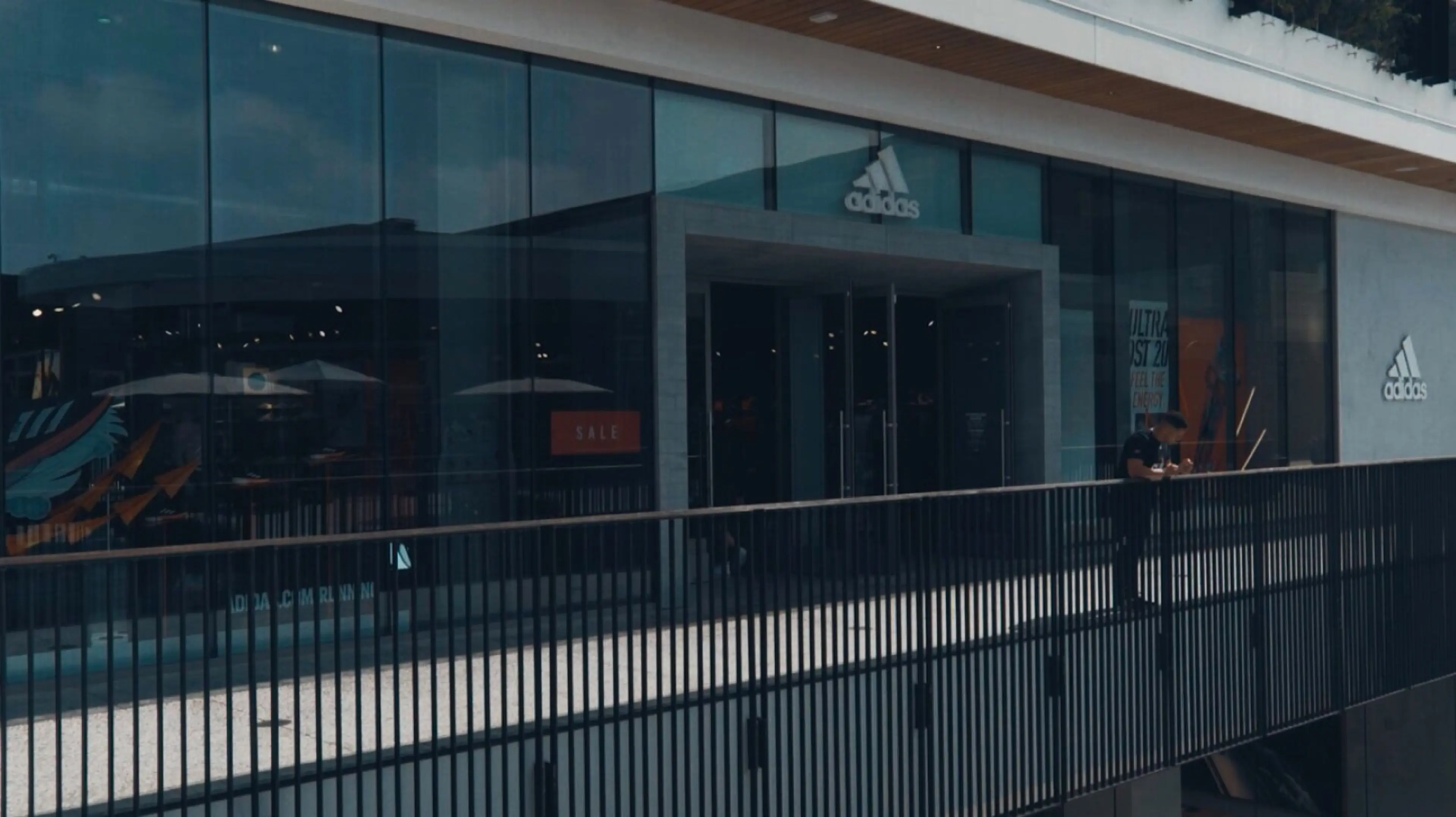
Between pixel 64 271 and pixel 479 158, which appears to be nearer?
Result: pixel 64 271

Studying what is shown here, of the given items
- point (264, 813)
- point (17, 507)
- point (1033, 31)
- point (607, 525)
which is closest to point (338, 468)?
point (17, 507)

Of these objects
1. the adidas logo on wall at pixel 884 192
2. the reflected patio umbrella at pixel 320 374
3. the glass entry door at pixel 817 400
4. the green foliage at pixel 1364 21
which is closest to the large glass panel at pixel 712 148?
the adidas logo on wall at pixel 884 192

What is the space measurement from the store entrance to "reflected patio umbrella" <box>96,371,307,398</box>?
5.30m

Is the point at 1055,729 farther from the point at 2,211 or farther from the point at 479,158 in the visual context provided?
the point at 2,211

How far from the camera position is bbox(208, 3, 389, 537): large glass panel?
9930 millimetres

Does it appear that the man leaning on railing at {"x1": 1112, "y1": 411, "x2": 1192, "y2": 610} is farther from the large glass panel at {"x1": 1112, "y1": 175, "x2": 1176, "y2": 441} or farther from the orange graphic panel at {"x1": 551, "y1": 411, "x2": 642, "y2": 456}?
the large glass panel at {"x1": 1112, "y1": 175, "x2": 1176, "y2": 441}

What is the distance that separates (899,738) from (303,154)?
240 inches

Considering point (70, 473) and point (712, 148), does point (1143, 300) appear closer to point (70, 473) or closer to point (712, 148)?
point (712, 148)

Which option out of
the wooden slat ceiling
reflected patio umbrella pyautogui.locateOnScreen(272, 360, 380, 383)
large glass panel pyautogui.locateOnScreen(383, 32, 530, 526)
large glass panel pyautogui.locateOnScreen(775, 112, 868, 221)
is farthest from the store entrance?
reflected patio umbrella pyautogui.locateOnScreen(272, 360, 380, 383)

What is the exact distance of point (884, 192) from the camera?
14641 mm

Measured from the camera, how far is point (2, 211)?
350 inches

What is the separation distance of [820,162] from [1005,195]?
2.95m

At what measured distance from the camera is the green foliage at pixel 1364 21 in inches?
659

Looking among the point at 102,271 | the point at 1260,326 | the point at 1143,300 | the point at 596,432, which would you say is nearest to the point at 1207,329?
the point at 1260,326
